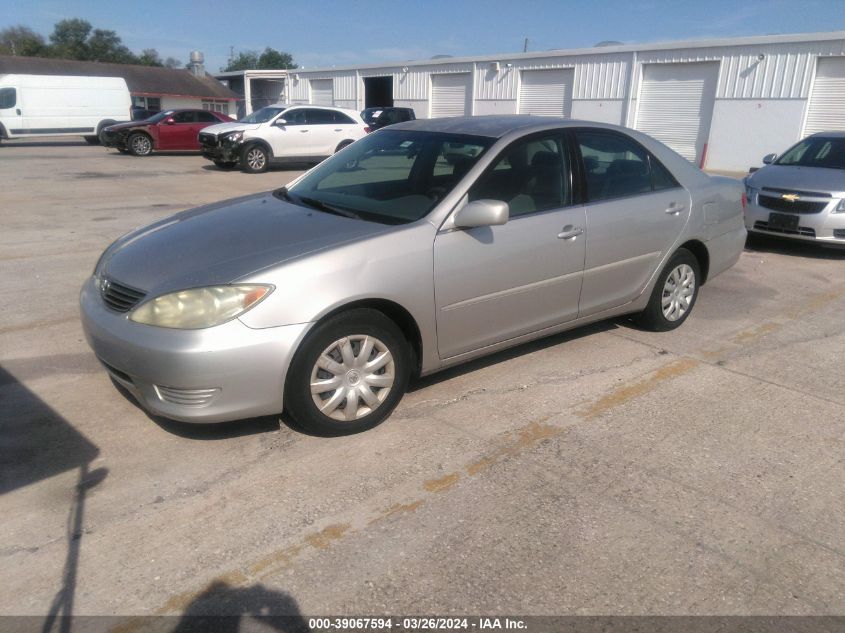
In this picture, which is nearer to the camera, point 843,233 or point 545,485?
point 545,485

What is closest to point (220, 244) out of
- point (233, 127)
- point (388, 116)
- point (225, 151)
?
point (225, 151)

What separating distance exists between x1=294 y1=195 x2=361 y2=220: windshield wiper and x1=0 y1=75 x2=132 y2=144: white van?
2452 centimetres

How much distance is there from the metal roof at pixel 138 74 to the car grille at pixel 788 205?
3919 cm

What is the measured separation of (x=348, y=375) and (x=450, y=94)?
1097 inches

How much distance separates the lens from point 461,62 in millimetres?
28484

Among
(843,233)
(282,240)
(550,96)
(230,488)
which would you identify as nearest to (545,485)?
(230,488)

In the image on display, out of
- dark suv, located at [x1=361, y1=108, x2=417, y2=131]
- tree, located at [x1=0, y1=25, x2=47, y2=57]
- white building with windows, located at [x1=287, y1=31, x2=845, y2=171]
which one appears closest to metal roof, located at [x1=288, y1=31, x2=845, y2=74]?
white building with windows, located at [x1=287, y1=31, x2=845, y2=171]

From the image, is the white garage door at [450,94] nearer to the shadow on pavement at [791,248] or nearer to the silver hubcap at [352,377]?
the shadow on pavement at [791,248]

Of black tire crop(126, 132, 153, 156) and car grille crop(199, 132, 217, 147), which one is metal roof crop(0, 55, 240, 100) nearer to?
black tire crop(126, 132, 153, 156)

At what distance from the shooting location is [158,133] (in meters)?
22.4

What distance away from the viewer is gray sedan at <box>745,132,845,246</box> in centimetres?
831

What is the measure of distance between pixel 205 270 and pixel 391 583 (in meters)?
1.77

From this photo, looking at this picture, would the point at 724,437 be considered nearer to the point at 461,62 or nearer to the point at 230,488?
the point at 230,488

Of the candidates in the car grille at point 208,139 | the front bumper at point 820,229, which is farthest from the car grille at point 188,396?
the car grille at point 208,139
